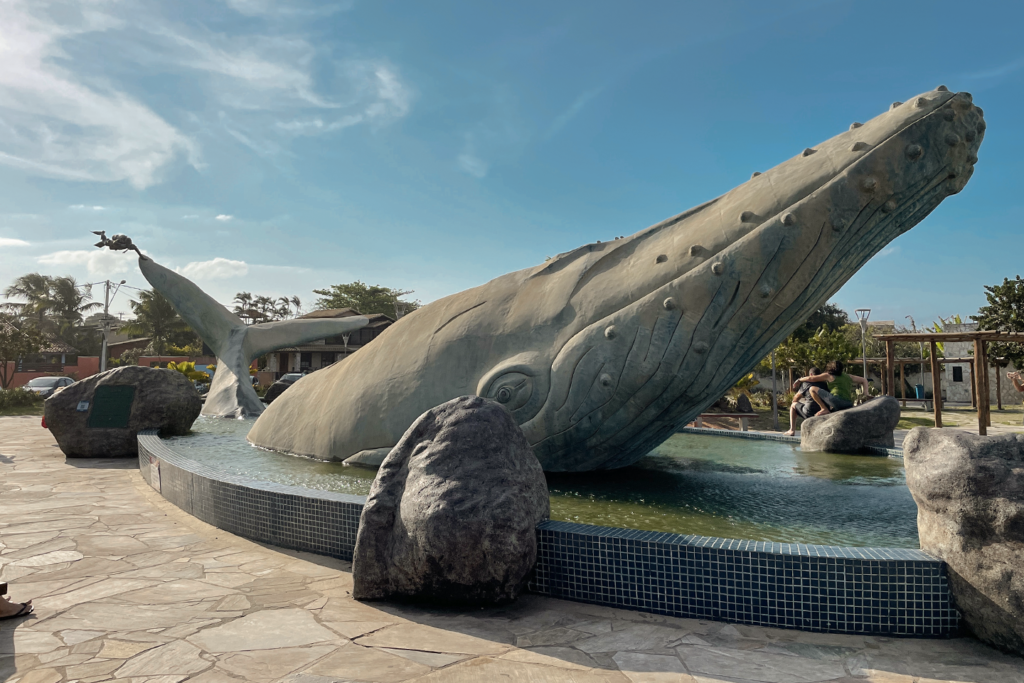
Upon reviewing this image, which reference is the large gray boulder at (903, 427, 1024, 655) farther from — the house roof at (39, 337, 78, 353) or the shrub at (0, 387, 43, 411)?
the house roof at (39, 337, 78, 353)

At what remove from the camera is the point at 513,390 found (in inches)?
250

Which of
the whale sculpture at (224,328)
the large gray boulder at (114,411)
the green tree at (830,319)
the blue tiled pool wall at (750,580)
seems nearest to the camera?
the blue tiled pool wall at (750,580)

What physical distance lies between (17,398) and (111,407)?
19055mm

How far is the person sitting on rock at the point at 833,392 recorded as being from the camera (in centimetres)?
967

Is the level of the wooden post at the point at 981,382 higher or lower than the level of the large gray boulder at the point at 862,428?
higher

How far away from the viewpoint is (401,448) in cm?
418

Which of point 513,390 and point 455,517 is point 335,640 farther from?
point 513,390

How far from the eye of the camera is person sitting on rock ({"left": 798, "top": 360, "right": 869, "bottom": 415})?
967cm

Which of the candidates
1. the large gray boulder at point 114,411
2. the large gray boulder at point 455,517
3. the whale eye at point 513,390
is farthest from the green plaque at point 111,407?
the large gray boulder at point 455,517

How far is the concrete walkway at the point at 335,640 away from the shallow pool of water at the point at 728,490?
137 centimetres

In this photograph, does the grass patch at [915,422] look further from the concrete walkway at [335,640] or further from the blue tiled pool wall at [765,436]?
the concrete walkway at [335,640]

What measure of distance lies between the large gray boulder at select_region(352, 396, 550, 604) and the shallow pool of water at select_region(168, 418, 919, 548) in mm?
1352

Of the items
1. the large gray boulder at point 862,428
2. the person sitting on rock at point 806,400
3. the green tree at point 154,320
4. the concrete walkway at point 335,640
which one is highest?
the green tree at point 154,320

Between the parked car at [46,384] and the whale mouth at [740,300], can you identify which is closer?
the whale mouth at [740,300]
